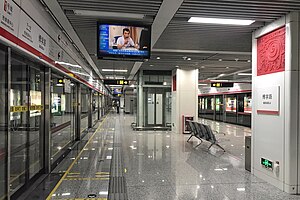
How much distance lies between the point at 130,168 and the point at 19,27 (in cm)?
354

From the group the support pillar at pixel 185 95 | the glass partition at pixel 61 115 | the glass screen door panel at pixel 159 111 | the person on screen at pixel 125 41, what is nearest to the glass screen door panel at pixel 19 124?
the glass partition at pixel 61 115

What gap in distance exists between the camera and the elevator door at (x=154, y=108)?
14.4m

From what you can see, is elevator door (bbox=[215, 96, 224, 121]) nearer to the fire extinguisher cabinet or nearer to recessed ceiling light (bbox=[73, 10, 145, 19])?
the fire extinguisher cabinet

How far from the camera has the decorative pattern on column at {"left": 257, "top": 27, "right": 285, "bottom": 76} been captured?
172 inches

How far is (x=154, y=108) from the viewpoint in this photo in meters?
14.4

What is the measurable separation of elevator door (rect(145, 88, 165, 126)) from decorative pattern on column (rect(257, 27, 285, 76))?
31.2ft

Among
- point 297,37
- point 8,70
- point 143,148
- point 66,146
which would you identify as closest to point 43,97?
point 8,70

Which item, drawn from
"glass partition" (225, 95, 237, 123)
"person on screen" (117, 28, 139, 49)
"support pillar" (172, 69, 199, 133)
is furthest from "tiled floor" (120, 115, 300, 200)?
"glass partition" (225, 95, 237, 123)

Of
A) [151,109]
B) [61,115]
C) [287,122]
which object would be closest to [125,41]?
[287,122]

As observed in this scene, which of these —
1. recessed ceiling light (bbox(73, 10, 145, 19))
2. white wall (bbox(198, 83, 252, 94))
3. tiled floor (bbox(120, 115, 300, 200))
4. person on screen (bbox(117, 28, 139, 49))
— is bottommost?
tiled floor (bbox(120, 115, 300, 200))

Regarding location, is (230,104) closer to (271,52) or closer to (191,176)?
(271,52)

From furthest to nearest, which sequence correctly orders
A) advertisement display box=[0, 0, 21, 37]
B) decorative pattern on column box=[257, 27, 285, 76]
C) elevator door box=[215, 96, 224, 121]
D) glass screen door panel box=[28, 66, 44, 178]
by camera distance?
elevator door box=[215, 96, 224, 121] < glass screen door panel box=[28, 66, 44, 178] < decorative pattern on column box=[257, 27, 285, 76] < advertisement display box=[0, 0, 21, 37]

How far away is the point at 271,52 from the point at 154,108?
33.0 ft

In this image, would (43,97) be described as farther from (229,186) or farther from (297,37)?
(297,37)
